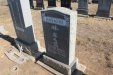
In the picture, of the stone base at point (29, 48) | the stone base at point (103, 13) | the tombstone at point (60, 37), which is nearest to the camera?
the tombstone at point (60, 37)

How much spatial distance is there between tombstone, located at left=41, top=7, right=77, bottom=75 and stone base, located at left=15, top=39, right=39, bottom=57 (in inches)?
32.8

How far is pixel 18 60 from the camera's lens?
633 cm

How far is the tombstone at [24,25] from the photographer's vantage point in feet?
19.3

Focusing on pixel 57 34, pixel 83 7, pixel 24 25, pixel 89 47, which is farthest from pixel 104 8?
pixel 57 34

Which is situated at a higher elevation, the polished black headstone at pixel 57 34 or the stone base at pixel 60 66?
the polished black headstone at pixel 57 34

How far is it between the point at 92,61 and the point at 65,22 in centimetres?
256

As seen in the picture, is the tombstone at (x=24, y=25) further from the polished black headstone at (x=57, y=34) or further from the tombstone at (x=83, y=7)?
the tombstone at (x=83, y=7)

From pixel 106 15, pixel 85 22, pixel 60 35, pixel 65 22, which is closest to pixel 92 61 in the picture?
pixel 60 35

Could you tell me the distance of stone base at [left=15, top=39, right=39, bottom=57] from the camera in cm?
644

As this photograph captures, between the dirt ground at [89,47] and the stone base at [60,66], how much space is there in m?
0.33

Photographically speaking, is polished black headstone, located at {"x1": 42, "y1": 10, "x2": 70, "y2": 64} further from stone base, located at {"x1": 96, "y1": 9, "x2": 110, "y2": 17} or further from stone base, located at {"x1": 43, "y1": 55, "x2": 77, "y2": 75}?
stone base, located at {"x1": 96, "y1": 9, "x2": 110, "y2": 17}

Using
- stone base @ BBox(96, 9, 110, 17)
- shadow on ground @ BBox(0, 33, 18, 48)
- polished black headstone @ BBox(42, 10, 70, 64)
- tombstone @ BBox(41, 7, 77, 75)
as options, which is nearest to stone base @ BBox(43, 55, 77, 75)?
tombstone @ BBox(41, 7, 77, 75)

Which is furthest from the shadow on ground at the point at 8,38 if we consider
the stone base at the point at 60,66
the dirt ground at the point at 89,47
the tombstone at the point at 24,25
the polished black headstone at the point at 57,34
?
the polished black headstone at the point at 57,34

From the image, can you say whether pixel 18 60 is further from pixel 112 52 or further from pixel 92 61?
pixel 112 52
